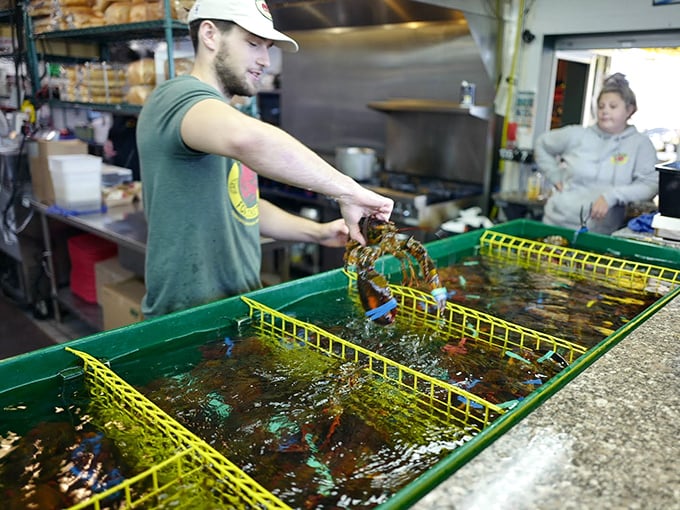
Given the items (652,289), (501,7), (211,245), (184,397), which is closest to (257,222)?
(211,245)

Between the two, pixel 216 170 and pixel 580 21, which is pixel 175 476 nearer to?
pixel 216 170

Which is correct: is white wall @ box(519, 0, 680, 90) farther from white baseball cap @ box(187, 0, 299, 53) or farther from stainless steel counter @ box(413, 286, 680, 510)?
stainless steel counter @ box(413, 286, 680, 510)

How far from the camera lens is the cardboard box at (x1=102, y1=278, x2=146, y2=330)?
3.08 meters

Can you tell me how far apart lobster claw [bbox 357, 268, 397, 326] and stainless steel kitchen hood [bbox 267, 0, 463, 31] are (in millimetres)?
3032

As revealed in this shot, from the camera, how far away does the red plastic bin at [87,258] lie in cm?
392

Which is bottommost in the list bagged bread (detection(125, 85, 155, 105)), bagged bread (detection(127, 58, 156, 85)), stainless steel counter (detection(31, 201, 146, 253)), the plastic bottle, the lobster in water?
stainless steel counter (detection(31, 201, 146, 253))

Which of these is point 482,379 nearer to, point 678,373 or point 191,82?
point 678,373

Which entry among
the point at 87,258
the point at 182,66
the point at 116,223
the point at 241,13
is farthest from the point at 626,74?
the point at 87,258

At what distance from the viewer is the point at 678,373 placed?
1.11 metres

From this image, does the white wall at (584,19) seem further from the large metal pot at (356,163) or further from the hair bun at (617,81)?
the large metal pot at (356,163)

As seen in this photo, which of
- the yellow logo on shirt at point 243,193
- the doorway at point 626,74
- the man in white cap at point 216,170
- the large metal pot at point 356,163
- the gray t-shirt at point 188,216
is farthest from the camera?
the large metal pot at point 356,163

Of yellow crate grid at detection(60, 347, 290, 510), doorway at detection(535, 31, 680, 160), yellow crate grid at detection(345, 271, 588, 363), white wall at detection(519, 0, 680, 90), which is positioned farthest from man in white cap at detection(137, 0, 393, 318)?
doorway at detection(535, 31, 680, 160)

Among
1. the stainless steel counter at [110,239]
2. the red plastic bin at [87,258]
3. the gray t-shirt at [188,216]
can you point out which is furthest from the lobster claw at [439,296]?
the red plastic bin at [87,258]

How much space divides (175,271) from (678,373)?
1.41 metres
